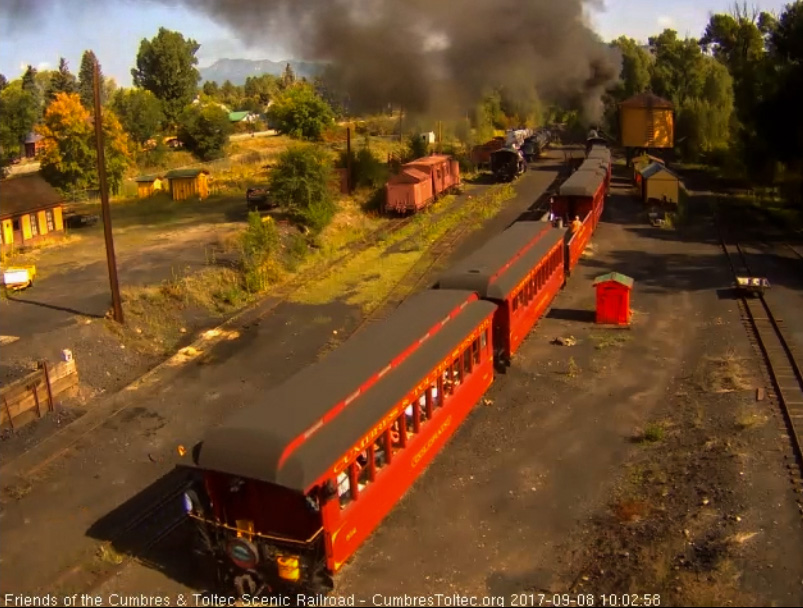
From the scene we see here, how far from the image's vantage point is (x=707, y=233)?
1335 inches

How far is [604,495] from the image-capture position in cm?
1235

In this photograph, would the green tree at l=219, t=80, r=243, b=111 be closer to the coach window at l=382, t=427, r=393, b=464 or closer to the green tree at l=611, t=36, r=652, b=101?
the green tree at l=611, t=36, r=652, b=101

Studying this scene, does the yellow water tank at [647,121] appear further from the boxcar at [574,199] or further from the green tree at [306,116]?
the boxcar at [574,199]

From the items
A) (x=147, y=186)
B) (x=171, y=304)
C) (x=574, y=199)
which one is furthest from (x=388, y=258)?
(x=147, y=186)

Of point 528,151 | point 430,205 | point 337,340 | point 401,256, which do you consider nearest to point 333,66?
point 401,256

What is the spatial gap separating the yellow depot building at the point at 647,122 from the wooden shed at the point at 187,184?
3060 cm

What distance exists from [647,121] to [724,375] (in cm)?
4290

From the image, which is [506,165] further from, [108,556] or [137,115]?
[108,556]

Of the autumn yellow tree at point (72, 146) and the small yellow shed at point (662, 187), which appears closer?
the small yellow shed at point (662, 187)

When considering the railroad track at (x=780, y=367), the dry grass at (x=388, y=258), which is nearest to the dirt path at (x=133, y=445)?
the dry grass at (x=388, y=258)

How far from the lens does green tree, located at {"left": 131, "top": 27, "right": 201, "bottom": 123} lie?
7925 cm

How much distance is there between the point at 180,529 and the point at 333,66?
23.7 meters

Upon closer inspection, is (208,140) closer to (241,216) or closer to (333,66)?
(241,216)

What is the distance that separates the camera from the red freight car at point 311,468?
921 cm
